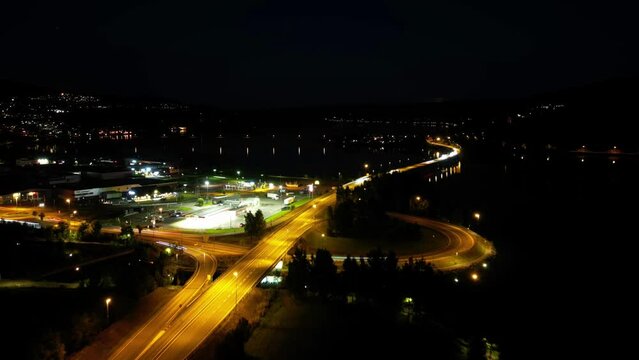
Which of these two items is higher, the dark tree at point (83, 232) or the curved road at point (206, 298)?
the dark tree at point (83, 232)

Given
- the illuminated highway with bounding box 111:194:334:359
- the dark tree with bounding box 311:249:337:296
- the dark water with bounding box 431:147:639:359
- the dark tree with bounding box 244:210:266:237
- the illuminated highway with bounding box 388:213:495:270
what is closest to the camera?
the illuminated highway with bounding box 111:194:334:359

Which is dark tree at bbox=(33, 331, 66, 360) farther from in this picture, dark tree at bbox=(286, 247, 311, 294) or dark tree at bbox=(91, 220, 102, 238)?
dark tree at bbox=(91, 220, 102, 238)

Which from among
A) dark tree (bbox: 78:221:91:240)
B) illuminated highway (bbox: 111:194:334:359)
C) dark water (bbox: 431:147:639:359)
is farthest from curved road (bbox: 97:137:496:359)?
dark water (bbox: 431:147:639:359)

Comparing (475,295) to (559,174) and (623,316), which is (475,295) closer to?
(623,316)

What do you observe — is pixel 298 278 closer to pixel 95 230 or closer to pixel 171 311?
pixel 171 311

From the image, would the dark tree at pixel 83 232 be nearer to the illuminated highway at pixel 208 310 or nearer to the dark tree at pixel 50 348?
the illuminated highway at pixel 208 310

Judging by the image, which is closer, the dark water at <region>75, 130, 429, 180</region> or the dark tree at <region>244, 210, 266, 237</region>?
the dark tree at <region>244, 210, 266, 237</region>

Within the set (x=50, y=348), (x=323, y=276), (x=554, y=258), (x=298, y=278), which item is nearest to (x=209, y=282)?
(x=298, y=278)

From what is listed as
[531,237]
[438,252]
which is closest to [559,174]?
[531,237]

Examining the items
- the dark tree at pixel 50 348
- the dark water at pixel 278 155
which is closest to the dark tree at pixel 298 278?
the dark tree at pixel 50 348
